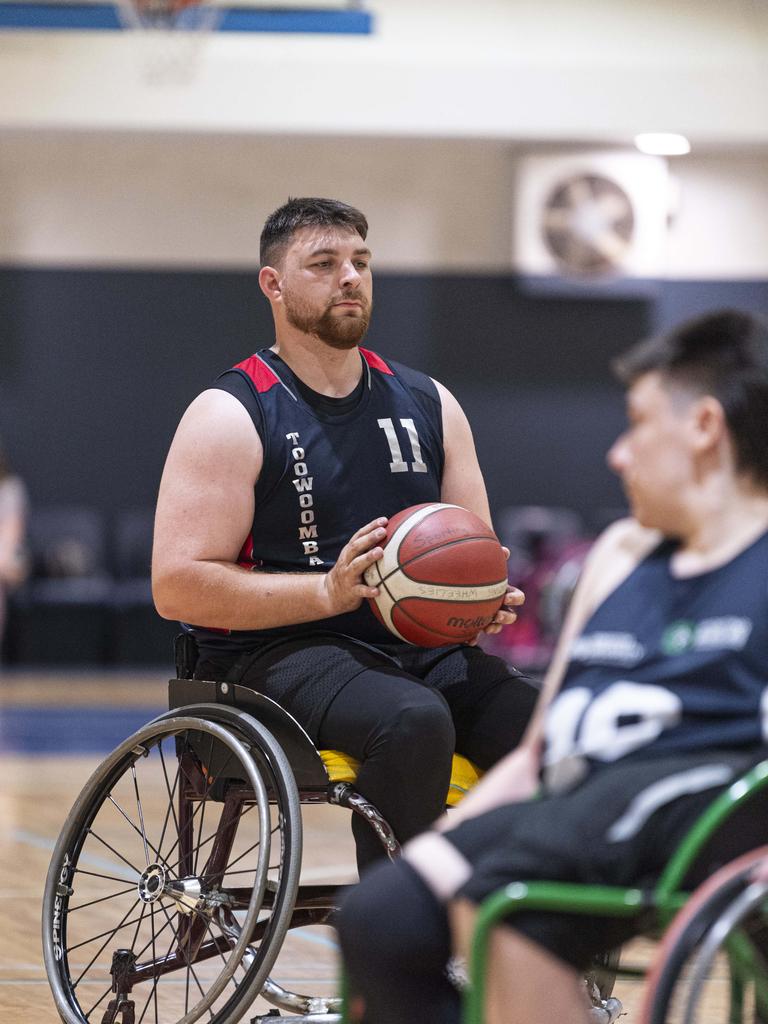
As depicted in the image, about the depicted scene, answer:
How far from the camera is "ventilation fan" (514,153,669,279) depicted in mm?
10477

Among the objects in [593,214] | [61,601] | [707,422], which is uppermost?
[593,214]

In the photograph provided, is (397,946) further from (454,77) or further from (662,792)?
(454,77)

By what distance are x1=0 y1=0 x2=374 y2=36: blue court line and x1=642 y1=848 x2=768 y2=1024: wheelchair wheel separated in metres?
7.83

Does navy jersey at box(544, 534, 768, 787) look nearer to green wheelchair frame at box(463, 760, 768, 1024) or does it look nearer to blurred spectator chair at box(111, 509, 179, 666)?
green wheelchair frame at box(463, 760, 768, 1024)

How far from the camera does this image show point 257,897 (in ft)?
7.07

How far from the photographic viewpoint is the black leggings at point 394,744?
91.7 inches

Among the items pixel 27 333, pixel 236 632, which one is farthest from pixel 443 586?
pixel 27 333

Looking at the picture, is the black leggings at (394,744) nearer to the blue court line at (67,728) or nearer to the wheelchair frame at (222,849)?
the wheelchair frame at (222,849)

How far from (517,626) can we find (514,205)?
3.12 m

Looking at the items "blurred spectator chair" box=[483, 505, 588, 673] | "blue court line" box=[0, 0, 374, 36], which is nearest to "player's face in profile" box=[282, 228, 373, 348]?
"blurred spectator chair" box=[483, 505, 588, 673]

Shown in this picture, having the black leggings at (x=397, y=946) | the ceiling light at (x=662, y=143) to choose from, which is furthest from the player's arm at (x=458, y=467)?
the ceiling light at (x=662, y=143)

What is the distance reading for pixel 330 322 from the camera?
8.98 feet

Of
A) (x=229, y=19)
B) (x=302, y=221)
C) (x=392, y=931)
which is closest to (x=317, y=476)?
(x=302, y=221)

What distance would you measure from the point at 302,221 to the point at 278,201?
8.36 metres
